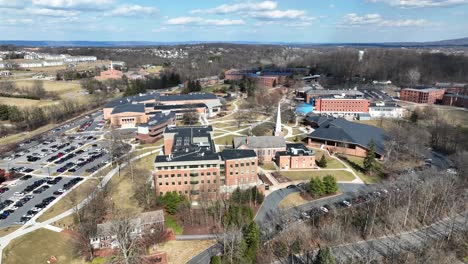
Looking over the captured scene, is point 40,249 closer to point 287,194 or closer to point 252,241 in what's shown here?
point 252,241

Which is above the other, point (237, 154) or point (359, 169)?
point (237, 154)

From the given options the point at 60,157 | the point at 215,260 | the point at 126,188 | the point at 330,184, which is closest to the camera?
the point at 215,260

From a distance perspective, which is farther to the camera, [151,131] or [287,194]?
[151,131]

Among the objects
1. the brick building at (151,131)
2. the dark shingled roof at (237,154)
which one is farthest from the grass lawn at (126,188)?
the dark shingled roof at (237,154)

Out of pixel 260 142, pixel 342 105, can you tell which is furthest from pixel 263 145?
pixel 342 105

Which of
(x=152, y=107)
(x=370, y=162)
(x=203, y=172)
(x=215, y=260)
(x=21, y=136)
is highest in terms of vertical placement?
(x=152, y=107)

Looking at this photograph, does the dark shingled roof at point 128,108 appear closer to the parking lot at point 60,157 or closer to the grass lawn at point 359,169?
the parking lot at point 60,157

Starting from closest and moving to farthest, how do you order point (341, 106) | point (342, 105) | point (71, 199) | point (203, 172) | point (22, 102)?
point (71, 199) → point (203, 172) → point (342, 105) → point (341, 106) → point (22, 102)

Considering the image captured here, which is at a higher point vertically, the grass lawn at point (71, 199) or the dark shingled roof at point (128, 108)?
the dark shingled roof at point (128, 108)
